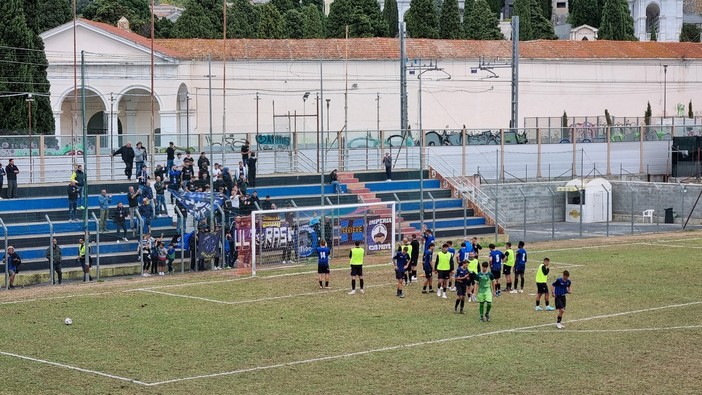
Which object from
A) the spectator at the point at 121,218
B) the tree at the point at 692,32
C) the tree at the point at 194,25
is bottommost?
the spectator at the point at 121,218

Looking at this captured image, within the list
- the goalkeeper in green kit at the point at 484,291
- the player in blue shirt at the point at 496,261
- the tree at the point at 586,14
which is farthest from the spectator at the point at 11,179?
the tree at the point at 586,14

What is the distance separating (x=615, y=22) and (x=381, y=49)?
48.6 meters

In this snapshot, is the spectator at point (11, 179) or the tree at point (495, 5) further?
the tree at point (495, 5)

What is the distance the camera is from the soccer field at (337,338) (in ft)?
76.7

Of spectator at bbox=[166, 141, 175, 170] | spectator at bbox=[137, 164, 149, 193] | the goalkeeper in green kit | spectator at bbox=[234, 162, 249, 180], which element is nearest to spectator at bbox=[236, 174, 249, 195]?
spectator at bbox=[234, 162, 249, 180]

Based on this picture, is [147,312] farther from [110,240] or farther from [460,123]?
[460,123]

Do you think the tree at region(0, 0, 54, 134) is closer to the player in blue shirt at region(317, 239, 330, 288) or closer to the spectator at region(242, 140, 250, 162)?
the spectator at region(242, 140, 250, 162)

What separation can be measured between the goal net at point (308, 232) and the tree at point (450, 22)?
204ft

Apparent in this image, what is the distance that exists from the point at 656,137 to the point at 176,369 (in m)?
48.9

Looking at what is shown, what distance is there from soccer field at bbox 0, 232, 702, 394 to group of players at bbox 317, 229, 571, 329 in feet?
1.77

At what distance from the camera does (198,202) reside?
144ft

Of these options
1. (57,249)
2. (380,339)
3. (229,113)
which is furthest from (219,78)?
(380,339)

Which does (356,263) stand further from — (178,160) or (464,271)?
(178,160)

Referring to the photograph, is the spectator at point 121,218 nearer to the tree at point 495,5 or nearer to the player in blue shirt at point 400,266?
the player in blue shirt at point 400,266
